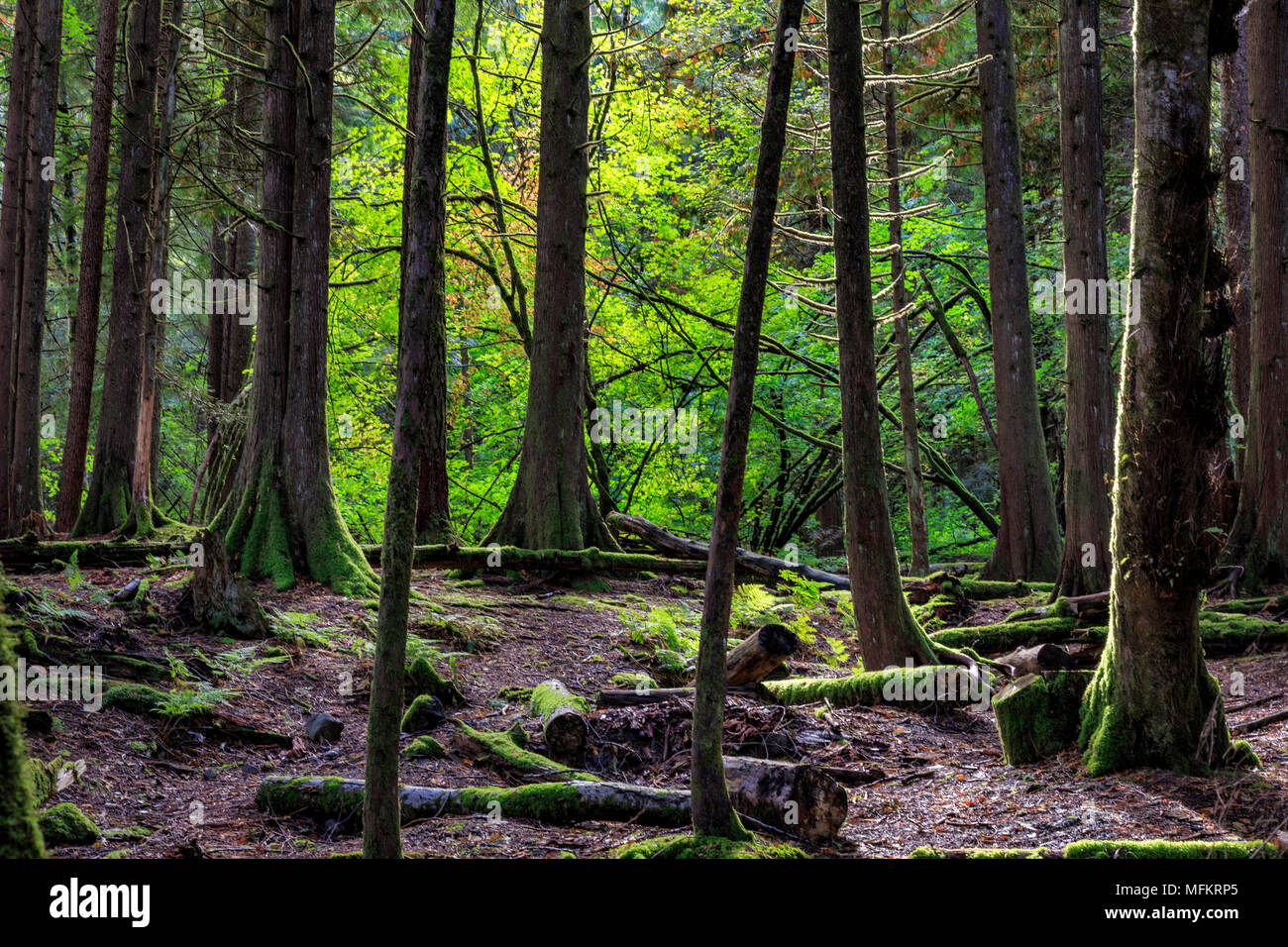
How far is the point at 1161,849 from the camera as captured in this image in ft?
13.1

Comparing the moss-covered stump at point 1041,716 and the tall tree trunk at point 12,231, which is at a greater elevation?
the tall tree trunk at point 12,231

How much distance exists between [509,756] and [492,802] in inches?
43.3

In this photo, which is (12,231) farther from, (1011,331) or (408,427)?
(1011,331)

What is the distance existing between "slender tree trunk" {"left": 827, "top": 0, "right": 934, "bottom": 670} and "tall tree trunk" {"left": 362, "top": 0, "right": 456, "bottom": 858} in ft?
16.3

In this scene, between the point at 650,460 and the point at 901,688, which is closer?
the point at 901,688

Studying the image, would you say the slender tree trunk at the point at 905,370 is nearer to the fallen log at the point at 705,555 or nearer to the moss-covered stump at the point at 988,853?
the fallen log at the point at 705,555

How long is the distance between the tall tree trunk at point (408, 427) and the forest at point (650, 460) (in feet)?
0.07

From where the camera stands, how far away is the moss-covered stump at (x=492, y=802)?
4.79 m

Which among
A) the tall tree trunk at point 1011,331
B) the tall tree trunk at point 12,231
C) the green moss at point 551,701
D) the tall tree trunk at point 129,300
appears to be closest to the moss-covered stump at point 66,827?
the green moss at point 551,701

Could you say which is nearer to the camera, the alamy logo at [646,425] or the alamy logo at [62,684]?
→ the alamy logo at [62,684]

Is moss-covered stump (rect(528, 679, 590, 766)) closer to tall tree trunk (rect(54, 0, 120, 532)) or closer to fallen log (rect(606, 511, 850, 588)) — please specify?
fallen log (rect(606, 511, 850, 588))

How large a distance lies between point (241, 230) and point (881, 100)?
44.8ft

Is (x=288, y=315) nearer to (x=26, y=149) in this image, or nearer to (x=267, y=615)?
(x=267, y=615)

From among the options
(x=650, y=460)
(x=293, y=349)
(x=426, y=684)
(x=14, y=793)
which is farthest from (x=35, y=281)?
(x=14, y=793)
